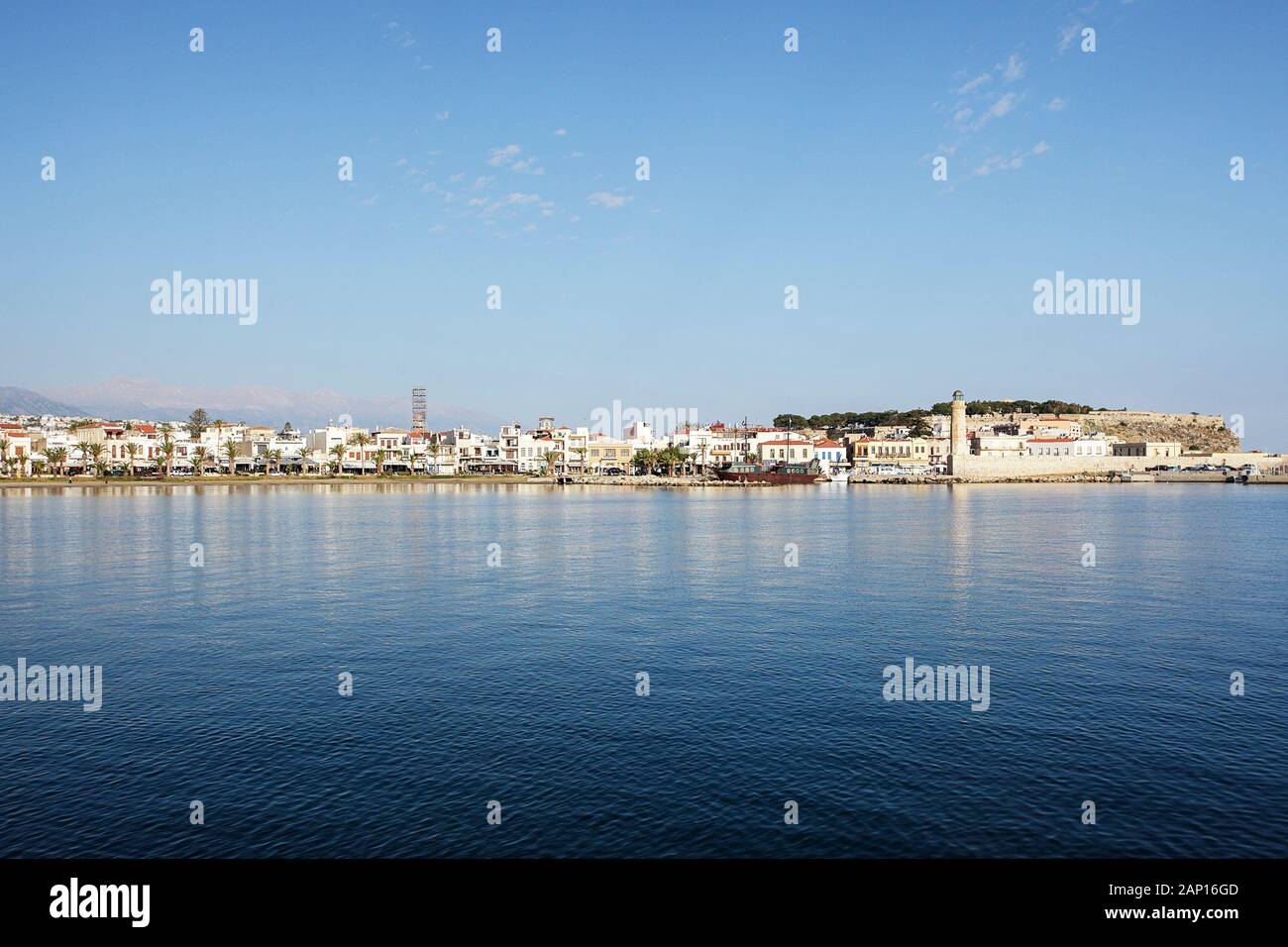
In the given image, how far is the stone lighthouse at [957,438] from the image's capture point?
175275 millimetres

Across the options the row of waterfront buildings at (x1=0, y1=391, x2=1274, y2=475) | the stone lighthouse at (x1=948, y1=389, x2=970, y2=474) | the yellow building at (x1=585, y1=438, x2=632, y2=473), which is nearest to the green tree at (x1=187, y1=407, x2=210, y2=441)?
the row of waterfront buildings at (x1=0, y1=391, x2=1274, y2=475)

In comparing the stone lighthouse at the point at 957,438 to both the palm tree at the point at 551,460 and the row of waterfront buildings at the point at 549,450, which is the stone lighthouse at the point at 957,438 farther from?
the palm tree at the point at 551,460

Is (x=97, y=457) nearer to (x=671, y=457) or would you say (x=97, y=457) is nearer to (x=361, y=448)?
(x=361, y=448)

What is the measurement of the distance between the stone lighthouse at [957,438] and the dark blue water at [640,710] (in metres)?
134

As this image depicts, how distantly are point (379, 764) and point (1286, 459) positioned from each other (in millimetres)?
232603

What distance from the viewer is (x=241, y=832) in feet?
44.5

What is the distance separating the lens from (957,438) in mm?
179500

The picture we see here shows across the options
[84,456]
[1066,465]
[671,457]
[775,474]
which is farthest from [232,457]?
[1066,465]

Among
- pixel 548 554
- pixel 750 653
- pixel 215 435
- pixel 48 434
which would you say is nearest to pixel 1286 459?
pixel 548 554

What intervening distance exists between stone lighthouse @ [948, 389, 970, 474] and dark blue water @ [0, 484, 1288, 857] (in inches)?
5259

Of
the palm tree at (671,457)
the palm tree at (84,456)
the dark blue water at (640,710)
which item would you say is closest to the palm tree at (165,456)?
the palm tree at (84,456)

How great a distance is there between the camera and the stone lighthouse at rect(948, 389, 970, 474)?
175m
